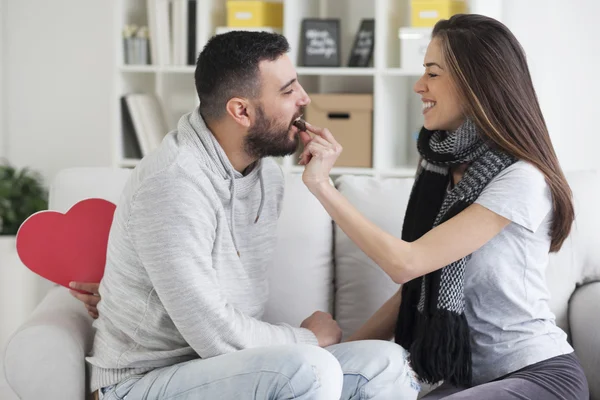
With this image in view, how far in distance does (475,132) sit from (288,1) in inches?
61.2

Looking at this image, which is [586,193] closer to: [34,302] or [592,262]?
[592,262]

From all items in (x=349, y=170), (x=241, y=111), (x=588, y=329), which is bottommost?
(x=588, y=329)

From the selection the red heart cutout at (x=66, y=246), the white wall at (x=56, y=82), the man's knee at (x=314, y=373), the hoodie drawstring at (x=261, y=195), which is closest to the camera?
the man's knee at (x=314, y=373)

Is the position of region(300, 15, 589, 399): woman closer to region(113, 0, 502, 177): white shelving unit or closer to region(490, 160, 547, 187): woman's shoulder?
region(490, 160, 547, 187): woman's shoulder

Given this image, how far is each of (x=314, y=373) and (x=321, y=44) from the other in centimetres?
192

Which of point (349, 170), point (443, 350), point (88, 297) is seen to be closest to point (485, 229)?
point (443, 350)

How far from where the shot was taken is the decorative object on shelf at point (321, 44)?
10.7 ft

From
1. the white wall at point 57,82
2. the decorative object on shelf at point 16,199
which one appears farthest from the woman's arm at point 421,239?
the white wall at point 57,82

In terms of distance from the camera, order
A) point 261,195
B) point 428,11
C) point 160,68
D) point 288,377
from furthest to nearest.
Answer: point 160,68, point 428,11, point 261,195, point 288,377

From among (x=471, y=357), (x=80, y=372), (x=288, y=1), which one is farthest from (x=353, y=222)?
(x=288, y=1)

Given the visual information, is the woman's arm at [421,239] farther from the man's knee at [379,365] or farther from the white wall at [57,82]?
the white wall at [57,82]

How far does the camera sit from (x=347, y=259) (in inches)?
89.1

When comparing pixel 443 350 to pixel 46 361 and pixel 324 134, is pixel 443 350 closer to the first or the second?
pixel 324 134

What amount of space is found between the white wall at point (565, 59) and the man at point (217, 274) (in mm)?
1889
